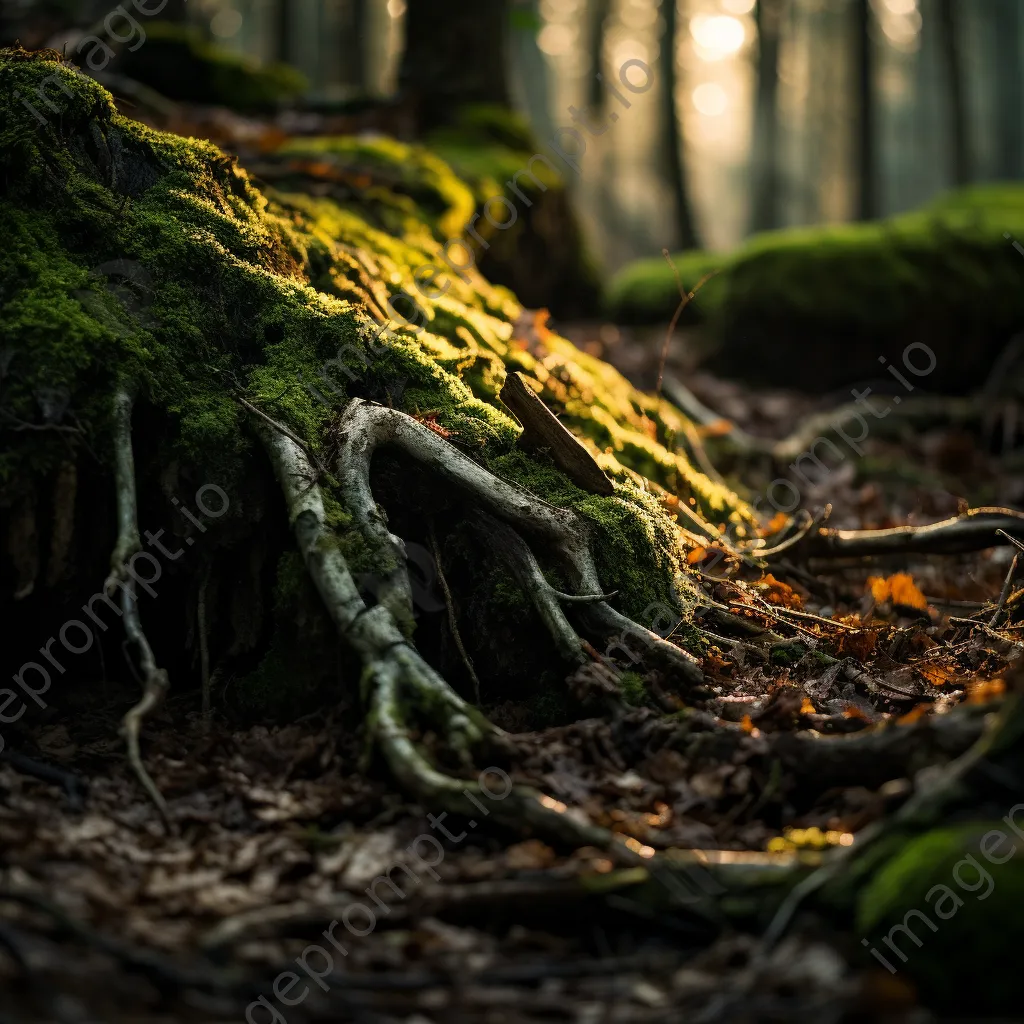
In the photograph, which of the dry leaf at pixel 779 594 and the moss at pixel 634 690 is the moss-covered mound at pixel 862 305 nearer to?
the dry leaf at pixel 779 594

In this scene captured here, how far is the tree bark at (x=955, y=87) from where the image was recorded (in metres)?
19.8

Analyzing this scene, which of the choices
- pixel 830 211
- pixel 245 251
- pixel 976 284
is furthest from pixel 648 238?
pixel 245 251

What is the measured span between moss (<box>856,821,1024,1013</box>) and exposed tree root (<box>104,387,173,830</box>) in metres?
2.18

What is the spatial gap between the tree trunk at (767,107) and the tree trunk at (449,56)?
47.8 feet

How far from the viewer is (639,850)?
8.84ft

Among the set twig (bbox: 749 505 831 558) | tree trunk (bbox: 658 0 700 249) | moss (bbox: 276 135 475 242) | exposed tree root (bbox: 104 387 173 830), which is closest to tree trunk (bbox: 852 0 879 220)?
tree trunk (bbox: 658 0 700 249)

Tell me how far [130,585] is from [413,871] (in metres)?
1.49

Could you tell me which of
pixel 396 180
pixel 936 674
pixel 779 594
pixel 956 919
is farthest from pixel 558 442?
pixel 396 180

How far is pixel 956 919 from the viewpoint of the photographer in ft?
7.36

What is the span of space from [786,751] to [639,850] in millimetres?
671

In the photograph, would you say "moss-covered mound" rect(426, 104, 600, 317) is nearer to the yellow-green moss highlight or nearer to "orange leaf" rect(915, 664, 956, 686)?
the yellow-green moss highlight

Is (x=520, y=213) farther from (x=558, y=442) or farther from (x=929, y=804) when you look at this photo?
(x=929, y=804)

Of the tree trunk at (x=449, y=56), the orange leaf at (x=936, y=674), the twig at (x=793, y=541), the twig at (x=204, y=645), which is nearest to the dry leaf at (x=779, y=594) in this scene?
the twig at (x=793, y=541)

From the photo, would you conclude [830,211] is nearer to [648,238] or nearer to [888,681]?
[648,238]
